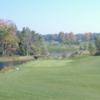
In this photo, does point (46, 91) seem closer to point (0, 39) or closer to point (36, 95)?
point (36, 95)

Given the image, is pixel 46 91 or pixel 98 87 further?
pixel 98 87

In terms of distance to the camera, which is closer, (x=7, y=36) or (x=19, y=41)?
(x=7, y=36)

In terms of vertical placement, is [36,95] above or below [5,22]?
below

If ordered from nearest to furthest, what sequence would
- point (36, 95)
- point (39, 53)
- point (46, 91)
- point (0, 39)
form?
point (36, 95) < point (46, 91) < point (0, 39) < point (39, 53)

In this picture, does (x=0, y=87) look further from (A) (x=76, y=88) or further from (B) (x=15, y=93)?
(A) (x=76, y=88)

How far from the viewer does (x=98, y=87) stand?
1338 centimetres

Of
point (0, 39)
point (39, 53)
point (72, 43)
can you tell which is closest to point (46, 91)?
point (0, 39)

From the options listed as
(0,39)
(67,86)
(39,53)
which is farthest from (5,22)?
(67,86)

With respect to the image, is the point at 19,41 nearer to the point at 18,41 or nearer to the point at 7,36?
the point at 18,41

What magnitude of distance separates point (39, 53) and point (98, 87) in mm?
79828

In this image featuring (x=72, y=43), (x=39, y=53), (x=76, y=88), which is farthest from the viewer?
(x=72, y=43)

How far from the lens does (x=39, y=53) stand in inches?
3664

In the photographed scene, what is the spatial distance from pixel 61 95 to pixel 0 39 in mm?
75917

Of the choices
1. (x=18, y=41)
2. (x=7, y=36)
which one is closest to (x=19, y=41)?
(x=18, y=41)
